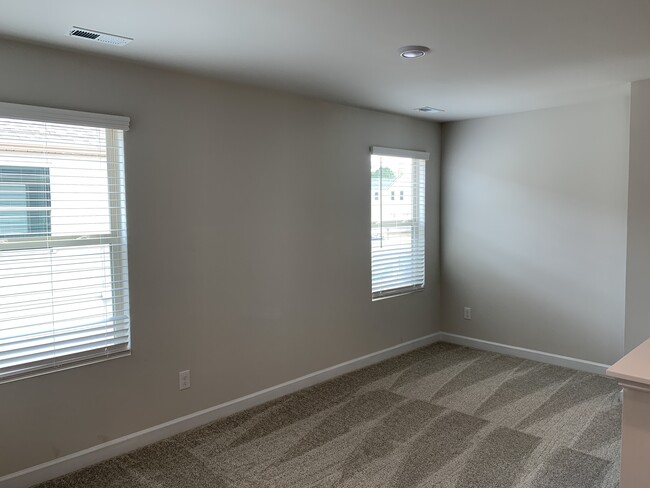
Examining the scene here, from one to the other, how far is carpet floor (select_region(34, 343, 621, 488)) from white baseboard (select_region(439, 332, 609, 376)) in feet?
0.36

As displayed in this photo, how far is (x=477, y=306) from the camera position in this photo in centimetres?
514

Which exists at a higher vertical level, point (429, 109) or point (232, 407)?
point (429, 109)

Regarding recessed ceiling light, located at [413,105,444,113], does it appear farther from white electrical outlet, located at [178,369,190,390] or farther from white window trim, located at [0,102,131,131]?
white electrical outlet, located at [178,369,190,390]

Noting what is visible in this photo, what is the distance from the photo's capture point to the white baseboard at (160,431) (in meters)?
2.68

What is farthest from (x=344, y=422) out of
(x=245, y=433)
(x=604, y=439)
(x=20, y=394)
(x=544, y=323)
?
(x=544, y=323)

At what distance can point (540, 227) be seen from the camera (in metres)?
4.61

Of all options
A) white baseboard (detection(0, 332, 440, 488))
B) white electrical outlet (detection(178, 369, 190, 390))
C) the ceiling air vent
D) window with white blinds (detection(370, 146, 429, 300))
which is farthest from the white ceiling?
white baseboard (detection(0, 332, 440, 488))

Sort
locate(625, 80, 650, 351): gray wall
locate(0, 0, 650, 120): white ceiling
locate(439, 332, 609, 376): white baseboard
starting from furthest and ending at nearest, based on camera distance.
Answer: locate(439, 332, 609, 376): white baseboard
locate(625, 80, 650, 351): gray wall
locate(0, 0, 650, 120): white ceiling

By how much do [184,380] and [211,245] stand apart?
0.91 metres

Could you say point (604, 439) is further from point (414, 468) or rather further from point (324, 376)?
point (324, 376)

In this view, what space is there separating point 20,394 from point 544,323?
4141mm

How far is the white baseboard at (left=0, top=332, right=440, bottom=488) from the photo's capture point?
2.68m

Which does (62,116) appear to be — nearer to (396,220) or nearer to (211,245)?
(211,245)

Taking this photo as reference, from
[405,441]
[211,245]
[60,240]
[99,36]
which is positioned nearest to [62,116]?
[99,36]
